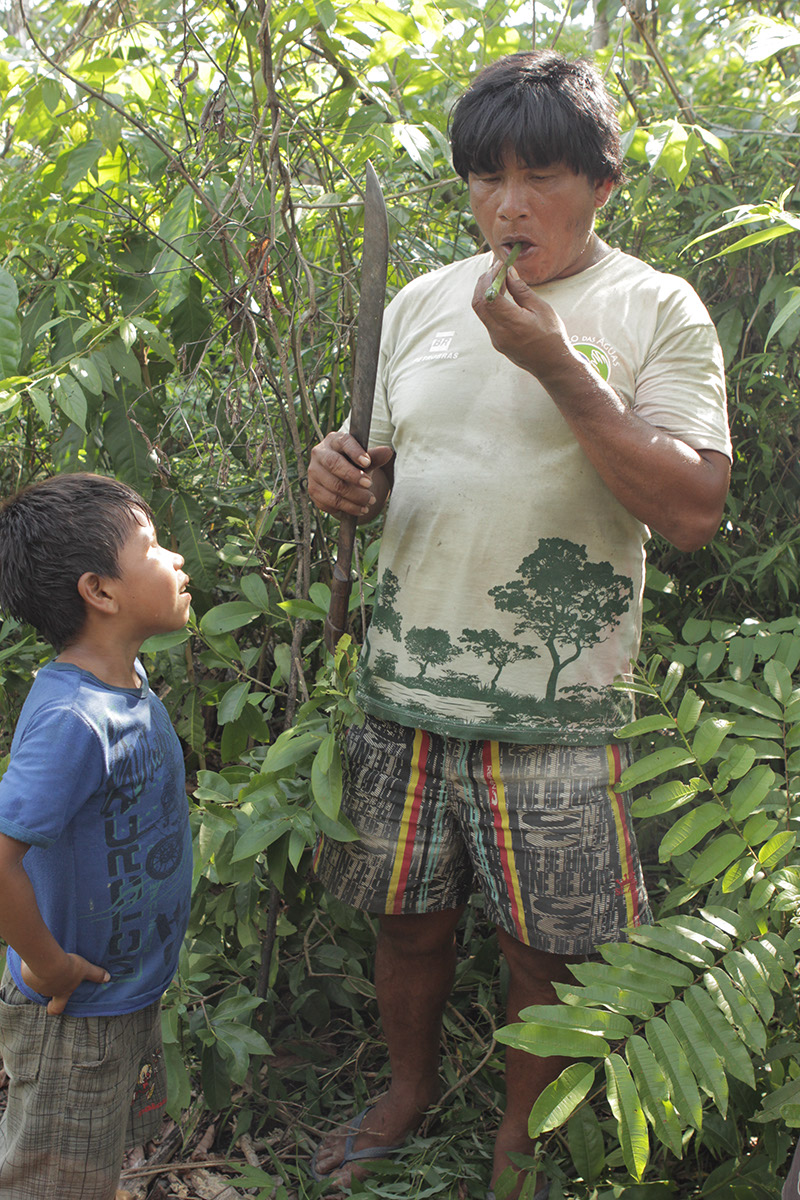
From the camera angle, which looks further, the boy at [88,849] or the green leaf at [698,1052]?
the boy at [88,849]

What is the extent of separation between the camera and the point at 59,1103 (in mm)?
1416

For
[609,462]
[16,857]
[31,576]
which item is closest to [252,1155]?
[16,857]

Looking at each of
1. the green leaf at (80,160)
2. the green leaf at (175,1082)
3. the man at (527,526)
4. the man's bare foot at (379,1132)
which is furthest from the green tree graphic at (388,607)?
the green leaf at (80,160)

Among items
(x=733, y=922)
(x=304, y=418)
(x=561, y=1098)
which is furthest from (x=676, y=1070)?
(x=304, y=418)

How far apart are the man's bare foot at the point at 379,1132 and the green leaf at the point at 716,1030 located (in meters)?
0.92

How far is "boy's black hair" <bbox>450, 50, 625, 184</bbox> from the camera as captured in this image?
146cm

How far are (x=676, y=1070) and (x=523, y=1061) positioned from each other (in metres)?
0.63

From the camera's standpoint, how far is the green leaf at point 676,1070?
1054 millimetres

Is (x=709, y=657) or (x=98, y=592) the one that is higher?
(x=98, y=592)

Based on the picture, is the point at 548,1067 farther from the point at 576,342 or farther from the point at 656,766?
the point at 576,342

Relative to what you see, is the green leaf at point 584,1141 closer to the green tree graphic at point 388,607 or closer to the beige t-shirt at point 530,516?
the beige t-shirt at point 530,516

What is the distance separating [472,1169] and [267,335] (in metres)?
1.90

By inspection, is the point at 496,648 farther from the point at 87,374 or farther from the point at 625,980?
the point at 87,374

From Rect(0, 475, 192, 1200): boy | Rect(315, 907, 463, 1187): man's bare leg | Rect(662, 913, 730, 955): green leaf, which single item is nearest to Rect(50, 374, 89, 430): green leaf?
Rect(0, 475, 192, 1200): boy
